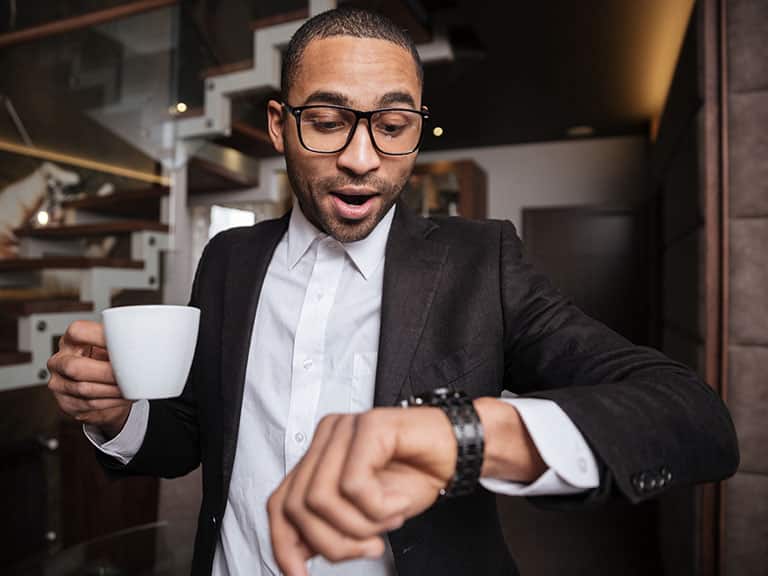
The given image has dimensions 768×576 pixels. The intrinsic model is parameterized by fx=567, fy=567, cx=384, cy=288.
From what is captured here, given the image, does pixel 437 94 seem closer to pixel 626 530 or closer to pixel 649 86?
pixel 649 86

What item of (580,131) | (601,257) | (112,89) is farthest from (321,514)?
(601,257)

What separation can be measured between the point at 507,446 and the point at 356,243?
22.0 inches

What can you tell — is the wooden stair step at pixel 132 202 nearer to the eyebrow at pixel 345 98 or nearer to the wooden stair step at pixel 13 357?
the wooden stair step at pixel 13 357

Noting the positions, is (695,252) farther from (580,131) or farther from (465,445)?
(580,131)

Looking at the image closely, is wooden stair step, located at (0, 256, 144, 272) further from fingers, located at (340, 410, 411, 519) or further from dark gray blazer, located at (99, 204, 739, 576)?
fingers, located at (340, 410, 411, 519)

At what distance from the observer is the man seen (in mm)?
682

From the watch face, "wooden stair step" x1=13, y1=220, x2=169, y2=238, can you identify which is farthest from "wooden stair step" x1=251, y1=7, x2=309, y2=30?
the watch face

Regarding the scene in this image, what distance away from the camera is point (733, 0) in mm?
1736

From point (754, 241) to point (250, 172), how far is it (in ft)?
14.8

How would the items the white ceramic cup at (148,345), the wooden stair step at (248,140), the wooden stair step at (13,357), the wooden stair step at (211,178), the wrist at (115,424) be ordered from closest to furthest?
the white ceramic cup at (148,345) → the wrist at (115,424) → the wooden stair step at (13,357) → the wooden stair step at (248,140) → the wooden stair step at (211,178)

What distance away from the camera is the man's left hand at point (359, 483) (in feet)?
1.23

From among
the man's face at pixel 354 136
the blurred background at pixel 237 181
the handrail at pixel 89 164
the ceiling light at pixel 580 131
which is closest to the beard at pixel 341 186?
the man's face at pixel 354 136

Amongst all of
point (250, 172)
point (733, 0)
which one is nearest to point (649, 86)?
point (733, 0)

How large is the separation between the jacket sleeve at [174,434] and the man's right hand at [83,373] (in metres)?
Answer: 0.18
